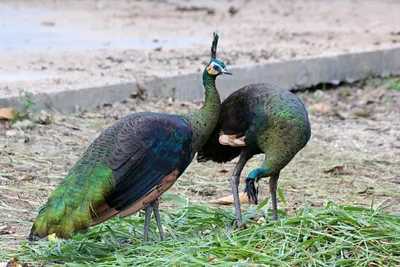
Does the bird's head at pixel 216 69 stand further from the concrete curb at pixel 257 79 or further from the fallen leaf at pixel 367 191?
the concrete curb at pixel 257 79

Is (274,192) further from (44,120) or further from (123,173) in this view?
(44,120)

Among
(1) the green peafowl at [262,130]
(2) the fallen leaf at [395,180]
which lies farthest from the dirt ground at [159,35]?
(2) the fallen leaf at [395,180]

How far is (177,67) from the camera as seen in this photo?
26.0ft

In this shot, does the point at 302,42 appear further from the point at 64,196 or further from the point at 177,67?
the point at 64,196

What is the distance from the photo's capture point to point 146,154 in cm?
391

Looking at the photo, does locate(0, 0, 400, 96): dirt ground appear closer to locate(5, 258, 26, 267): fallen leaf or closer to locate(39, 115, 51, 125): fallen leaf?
locate(39, 115, 51, 125): fallen leaf

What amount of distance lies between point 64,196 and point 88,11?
9483mm

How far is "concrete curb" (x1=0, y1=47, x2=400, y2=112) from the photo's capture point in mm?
6811

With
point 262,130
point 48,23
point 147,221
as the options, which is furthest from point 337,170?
point 48,23

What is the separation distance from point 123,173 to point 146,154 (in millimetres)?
178

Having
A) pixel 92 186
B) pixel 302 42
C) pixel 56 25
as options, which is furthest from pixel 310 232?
pixel 56 25

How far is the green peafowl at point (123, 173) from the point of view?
360cm

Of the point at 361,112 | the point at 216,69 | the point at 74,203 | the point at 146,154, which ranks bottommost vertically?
the point at 361,112

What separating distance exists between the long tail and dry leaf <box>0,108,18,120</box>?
2621mm
